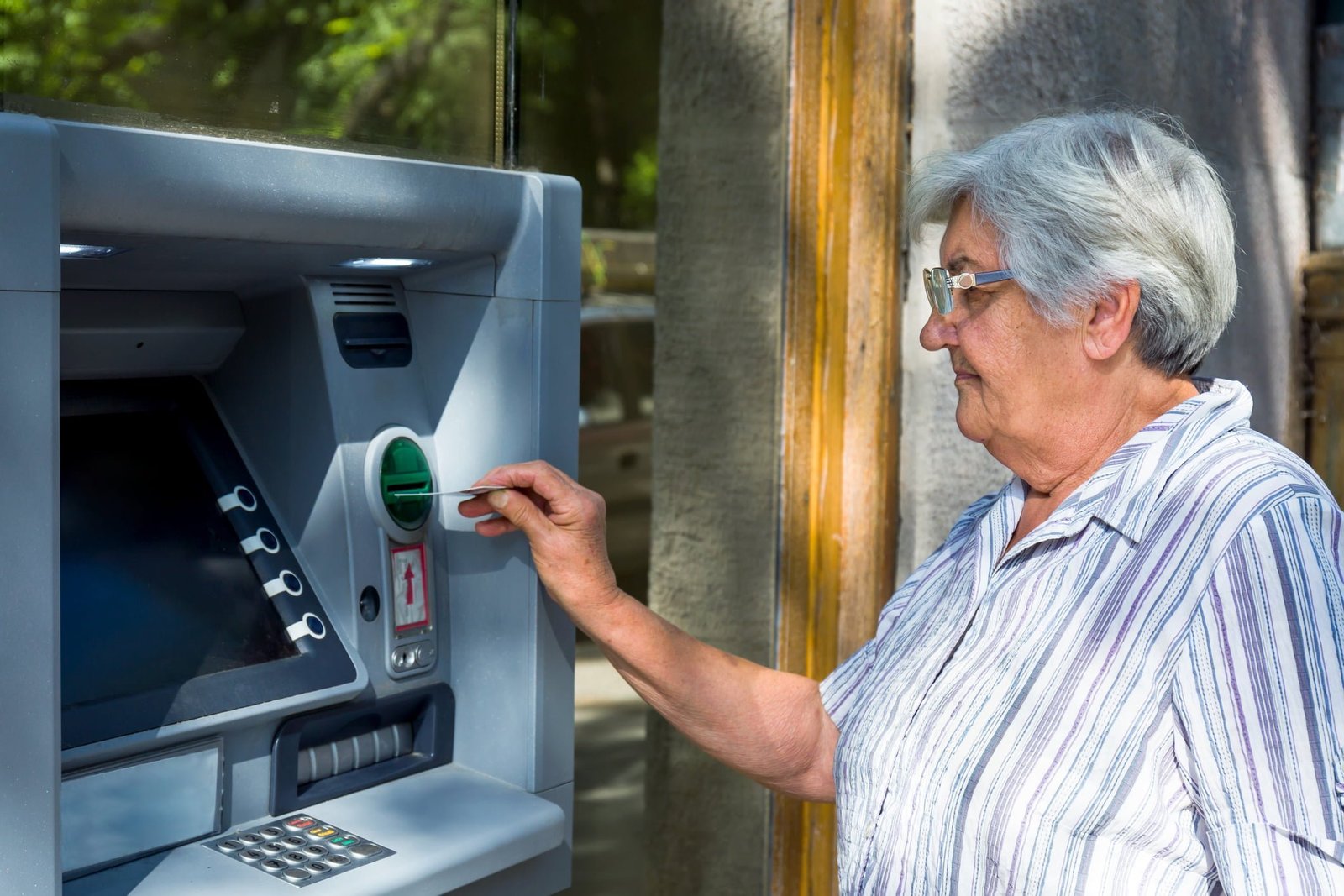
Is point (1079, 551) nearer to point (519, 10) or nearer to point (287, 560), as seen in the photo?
point (287, 560)

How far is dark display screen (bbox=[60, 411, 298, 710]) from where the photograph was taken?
150 cm

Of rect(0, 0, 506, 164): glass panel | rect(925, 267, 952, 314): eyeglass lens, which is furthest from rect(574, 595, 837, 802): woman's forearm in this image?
rect(0, 0, 506, 164): glass panel

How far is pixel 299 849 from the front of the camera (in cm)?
154

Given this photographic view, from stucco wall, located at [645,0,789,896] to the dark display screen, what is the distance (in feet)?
4.29

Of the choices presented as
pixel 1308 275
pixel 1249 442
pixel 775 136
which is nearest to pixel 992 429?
pixel 1249 442

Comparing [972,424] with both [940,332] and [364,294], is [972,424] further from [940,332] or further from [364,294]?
[364,294]

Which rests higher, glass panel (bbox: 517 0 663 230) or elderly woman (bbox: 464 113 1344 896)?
glass panel (bbox: 517 0 663 230)

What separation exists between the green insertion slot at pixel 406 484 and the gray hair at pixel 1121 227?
30.9 inches

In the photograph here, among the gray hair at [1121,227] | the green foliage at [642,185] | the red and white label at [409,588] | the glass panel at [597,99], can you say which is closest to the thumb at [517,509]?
the red and white label at [409,588]

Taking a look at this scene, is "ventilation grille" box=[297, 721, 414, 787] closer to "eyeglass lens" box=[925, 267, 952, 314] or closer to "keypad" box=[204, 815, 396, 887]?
"keypad" box=[204, 815, 396, 887]

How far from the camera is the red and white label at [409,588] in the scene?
1.77 metres

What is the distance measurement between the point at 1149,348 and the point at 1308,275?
2.62 m

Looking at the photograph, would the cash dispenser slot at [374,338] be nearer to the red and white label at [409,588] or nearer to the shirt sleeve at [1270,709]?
the red and white label at [409,588]

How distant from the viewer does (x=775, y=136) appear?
2.82m
